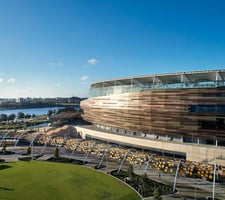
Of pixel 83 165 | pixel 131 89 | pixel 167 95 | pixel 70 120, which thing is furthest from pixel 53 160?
pixel 70 120

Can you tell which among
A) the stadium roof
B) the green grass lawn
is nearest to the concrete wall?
the stadium roof

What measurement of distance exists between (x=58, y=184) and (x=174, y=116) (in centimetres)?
2523

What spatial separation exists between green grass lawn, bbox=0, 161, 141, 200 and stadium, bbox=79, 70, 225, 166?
16.9 metres

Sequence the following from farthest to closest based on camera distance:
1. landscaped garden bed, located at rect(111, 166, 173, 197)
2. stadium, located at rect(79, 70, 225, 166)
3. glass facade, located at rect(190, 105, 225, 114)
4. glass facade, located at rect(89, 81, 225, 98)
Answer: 1. glass facade, located at rect(89, 81, 225, 98)
2. stadium, located at rect(79, 70, 225, 166)
3. glass facade, located at rect(190, 105, 225, 114)
4. landscaped garden bed, located at rect(111, 166, 173, 197)

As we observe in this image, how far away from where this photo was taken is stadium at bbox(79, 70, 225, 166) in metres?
40.9

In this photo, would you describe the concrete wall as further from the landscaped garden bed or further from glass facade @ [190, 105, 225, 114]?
the landscaped garden bed

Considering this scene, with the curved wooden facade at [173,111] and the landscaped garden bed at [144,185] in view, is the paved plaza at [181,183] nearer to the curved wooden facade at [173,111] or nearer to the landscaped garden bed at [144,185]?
the landscaped garden bed at [144,185]

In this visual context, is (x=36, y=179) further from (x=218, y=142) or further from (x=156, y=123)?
(x=218, y=142)

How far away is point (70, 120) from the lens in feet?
321

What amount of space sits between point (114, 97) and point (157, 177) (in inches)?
998

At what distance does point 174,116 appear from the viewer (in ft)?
147

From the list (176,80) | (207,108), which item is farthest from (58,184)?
(176,80)

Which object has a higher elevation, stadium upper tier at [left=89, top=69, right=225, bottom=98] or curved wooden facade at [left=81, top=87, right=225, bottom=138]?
stadium upper tier at [left=89, top=69, right=225, bottom=98]

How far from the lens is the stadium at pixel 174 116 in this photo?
4086 centimetres
